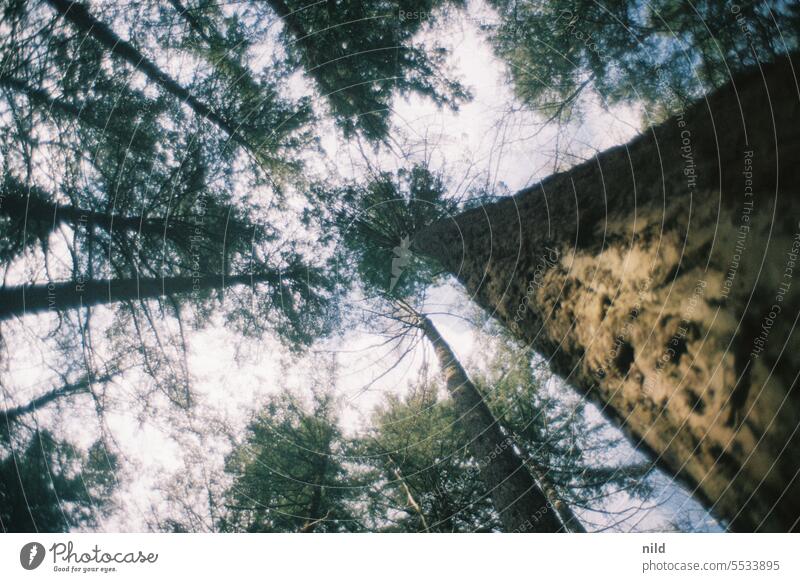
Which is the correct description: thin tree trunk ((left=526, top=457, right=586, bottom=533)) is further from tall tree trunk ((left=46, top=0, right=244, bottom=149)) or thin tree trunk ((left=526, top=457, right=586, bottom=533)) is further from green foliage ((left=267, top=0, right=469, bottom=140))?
tall tree trunk ((left=46, top=0, right=244, bottom=149))

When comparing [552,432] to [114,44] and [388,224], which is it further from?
[114,44]

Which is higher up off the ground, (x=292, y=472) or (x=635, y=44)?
(x=635, y=44)

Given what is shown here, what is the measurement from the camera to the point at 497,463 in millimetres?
3574

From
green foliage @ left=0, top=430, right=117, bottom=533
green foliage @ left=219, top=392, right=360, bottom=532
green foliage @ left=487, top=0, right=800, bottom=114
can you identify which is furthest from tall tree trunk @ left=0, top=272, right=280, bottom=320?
green foliage @ left=487, top=0, right=800, bottom=114

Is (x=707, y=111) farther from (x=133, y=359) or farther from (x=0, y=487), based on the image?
(x=0, y=487)

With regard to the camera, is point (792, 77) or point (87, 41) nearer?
point (792, 77)

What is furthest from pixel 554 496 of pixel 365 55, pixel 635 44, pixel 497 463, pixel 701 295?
pixel 365 55

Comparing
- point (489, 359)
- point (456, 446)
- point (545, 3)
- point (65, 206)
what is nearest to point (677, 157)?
point (545, 3)

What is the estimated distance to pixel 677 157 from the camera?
1.54m

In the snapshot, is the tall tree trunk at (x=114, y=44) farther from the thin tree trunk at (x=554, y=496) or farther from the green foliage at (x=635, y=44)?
the thin tree trunk at (x=554, y=496)

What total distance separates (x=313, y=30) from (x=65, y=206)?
10.1 ft

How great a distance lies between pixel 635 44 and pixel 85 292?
5653 millimetres

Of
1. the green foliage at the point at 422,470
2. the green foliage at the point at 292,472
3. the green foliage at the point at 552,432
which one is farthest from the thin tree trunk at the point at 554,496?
the green foliage at the point at 292,472
